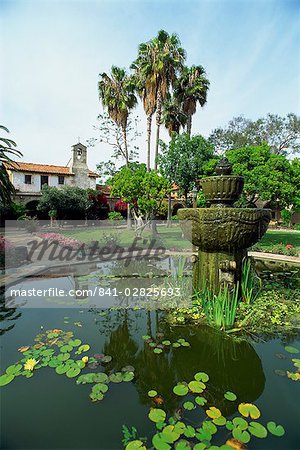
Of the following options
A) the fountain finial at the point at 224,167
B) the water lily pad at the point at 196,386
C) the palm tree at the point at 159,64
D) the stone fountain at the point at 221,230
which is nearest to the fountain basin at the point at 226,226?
the stone fountain at the point at 221,230

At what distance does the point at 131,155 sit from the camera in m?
24.0

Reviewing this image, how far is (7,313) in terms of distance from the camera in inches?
174

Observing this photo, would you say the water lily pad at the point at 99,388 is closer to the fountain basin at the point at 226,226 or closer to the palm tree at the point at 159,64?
the fountain basin at the point at 226,226

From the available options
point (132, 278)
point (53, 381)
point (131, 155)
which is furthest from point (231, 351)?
point (131, 155)

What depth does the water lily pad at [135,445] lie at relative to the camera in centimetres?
185

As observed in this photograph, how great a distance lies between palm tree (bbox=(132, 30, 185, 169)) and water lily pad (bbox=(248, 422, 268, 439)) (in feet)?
58.7

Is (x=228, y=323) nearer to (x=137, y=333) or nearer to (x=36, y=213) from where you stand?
(x=137, y=333)

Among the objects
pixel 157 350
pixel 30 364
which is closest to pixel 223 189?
pixel 157 350

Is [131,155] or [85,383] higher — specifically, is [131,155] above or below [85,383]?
above

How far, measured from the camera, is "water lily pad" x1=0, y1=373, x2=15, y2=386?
2.58 meters

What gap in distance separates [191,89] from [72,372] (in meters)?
21.0

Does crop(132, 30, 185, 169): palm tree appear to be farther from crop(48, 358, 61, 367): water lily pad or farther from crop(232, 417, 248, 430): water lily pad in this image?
crop(232, 417, 248, 430): water lily pad

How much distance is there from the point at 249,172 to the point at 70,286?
32.9 ft

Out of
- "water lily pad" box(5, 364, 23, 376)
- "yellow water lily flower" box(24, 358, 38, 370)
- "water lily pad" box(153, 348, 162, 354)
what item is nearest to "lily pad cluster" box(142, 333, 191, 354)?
"water lily pad" box(153, 348, 162, 354)
